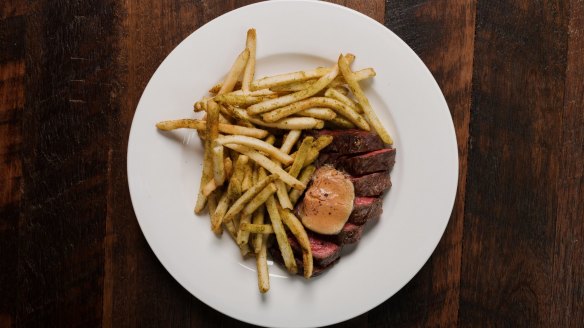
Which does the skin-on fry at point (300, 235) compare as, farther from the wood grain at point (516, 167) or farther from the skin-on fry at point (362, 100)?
the wood grain at point (516, 167)

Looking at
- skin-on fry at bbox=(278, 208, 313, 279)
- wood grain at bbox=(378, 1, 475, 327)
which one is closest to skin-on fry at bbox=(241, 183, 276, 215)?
skin-on fry at bbox=(278, 208, 313, 279)

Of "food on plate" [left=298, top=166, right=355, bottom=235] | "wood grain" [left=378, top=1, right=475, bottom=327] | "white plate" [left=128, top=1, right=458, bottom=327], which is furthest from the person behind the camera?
"wood grain" [left=378, top=1, right=475, bottom=327]

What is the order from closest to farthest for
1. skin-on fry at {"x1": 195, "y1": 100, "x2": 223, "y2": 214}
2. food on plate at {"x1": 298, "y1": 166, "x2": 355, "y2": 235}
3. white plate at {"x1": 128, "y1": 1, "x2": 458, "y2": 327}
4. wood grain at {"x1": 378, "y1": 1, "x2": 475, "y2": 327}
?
skin-on fry at {"x1": 195, "y1": 100, "x2": 223, "y2": 214}
food on plate at {"x1": 298, "y1": 166, "x2": 355, "y2": 235}
white plate at {"x1": 128, "y1": 1, "x2": 458, "y2": 327}
wood grain at {"x1": 378, "y1": 1, "x2": 475, "y2": 327}

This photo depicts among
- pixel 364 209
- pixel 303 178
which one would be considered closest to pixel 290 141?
pixel 303 178

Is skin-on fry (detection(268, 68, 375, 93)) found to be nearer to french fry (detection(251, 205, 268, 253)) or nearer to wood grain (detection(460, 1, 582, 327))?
french fry (detection(251, 205, 268, 253))

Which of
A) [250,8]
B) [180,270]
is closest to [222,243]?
[180,270]

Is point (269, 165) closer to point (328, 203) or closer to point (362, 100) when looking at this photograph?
point (328, 203)

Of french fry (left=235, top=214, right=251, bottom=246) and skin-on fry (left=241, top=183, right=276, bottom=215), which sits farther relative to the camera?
french fry (left=235, top=214, right=251, bottom=246)
